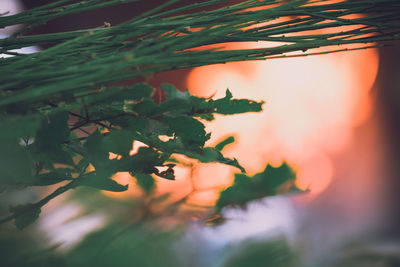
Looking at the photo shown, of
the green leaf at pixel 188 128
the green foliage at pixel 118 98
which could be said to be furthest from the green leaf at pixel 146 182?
the green leaf at pixel 188 128

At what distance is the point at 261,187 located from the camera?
46 cm

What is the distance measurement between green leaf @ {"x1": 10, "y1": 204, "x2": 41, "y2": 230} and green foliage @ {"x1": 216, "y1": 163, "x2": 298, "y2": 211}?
0.22 metres

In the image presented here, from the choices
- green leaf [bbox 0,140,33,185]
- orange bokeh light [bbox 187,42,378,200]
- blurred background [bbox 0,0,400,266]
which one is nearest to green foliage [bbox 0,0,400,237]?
green leaf [bbox 0,140,33,185]

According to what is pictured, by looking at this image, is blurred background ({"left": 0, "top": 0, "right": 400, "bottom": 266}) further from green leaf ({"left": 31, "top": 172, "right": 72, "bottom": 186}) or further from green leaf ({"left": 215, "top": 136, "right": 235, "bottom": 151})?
green leaf ({"left": 31, "top": 172, "right": 72, "bottom": 186})

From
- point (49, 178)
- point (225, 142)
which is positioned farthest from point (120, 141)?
point (225, 142)

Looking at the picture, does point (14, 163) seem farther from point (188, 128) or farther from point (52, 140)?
point (188, 128)

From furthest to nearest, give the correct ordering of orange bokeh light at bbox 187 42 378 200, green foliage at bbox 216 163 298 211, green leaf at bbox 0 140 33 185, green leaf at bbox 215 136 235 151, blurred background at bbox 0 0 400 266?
1. orange bokeh light at bbox 187 42 378 200
2. blurred background at bbox 0 0 400 266
3. green leaf at bbox 215 136 235 151
4. green foliage at bbox 216 163 298 211
5. green leaf at bbox 0 140 33 185

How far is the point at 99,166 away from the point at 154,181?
0.43 ft

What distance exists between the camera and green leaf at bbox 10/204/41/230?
0.37 metres

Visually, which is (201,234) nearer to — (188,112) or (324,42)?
(188,112)

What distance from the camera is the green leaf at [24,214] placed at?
0.37 meters

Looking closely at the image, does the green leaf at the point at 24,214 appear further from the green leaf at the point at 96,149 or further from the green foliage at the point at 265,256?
the green foliage at the point at 265,256

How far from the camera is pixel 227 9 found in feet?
1.40

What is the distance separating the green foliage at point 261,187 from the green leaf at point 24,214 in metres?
0.22
